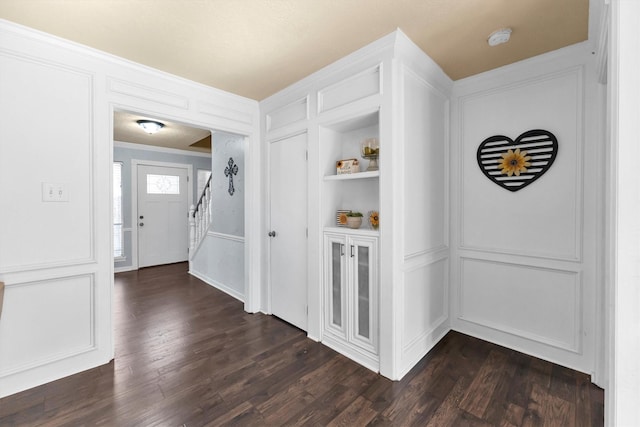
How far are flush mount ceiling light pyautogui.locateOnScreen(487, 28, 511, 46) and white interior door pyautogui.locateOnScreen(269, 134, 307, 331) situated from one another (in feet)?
5.18

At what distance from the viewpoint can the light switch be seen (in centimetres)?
199

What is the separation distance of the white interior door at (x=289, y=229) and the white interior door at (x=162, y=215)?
3.81 meters

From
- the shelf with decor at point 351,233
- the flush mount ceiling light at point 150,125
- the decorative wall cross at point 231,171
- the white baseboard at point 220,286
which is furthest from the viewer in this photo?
the flush mount ceiling light at point 150,125

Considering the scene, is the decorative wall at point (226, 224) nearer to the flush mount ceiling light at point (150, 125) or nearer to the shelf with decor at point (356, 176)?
the flush mount ceiling light at point (150, 125)

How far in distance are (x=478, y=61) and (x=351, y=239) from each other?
69.7 inches

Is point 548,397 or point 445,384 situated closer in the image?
point 548,397

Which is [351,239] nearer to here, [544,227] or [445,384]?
[445,384]

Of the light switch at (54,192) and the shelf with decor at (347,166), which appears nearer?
the light switch at (54,192)

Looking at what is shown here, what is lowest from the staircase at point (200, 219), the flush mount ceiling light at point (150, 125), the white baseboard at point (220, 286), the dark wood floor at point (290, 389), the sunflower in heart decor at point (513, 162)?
the dark wood floor at point (290, 389)

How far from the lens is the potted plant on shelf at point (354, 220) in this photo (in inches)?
94.3

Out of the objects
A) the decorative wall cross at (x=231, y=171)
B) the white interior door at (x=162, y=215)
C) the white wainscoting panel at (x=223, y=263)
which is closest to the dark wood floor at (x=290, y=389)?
the white wainscoting panel at (x=223, y=263)

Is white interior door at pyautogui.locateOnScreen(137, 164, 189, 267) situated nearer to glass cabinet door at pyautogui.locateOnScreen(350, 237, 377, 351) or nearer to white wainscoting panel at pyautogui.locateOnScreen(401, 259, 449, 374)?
glass cabinet door at pyautogui.locateOnScreen(350, 237, 377, 351)

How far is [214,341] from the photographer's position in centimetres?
257

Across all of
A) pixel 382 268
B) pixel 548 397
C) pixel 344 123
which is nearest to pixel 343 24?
pixel 344 123
